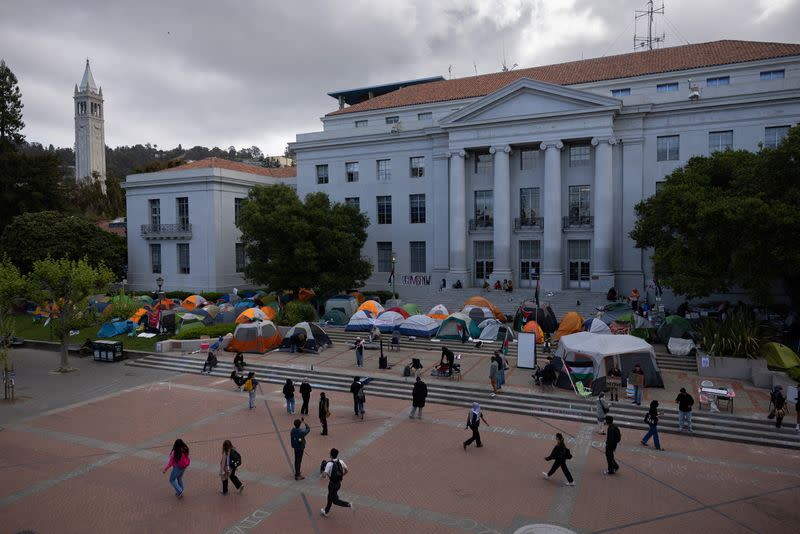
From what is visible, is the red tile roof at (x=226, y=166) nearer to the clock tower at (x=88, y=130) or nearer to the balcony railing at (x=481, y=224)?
the balcony railing at (x=481, y=224)

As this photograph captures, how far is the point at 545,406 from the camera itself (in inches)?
730

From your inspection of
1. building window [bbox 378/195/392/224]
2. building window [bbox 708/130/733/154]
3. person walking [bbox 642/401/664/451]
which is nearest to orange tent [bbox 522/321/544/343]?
person walking [bbox 642/401/664/451]

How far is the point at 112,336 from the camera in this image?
1228 inches

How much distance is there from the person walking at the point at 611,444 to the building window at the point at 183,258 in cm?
4256

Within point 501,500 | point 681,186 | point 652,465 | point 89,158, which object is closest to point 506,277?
point 681,186

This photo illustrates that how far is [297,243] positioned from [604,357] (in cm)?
2117

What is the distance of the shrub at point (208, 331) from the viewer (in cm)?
2897

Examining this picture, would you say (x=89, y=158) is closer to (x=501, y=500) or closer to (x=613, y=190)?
(x=613, y=190)

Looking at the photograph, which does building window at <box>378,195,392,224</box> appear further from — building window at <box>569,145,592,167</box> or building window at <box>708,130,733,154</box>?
building window at <box>708,130,733,154</box>

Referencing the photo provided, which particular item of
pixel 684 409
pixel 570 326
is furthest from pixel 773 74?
pixel 684 409

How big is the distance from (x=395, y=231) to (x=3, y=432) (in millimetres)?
31236

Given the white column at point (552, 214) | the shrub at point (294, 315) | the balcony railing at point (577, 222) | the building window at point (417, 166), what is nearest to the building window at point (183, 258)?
the shrub at point (294, 315)

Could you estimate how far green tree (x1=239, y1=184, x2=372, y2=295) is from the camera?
3431 centimetres

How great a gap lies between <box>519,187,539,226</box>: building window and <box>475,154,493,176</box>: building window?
301 centimetres
